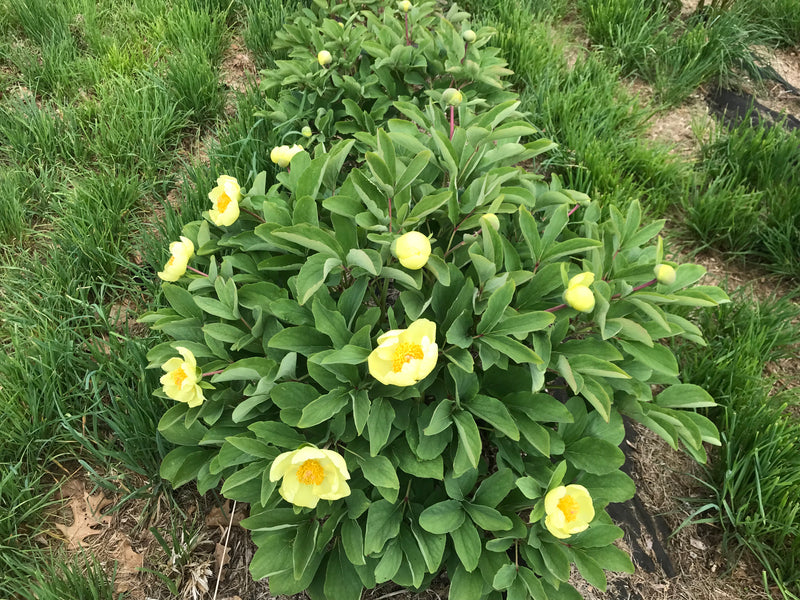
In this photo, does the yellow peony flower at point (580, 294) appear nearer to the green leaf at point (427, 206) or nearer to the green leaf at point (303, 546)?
the green leaf at point (427, 206)

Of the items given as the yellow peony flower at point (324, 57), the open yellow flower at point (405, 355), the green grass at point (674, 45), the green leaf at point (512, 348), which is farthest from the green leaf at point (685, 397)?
the green grass at point (674, 45)

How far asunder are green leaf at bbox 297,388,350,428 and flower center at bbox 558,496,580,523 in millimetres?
528

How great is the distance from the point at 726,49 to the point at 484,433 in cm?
285

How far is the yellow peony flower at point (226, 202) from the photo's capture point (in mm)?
1516

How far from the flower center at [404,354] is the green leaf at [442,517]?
1.21ft

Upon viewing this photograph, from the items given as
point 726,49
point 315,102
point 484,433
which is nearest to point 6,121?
point 315,102

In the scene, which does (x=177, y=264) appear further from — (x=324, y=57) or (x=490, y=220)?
(x=324, y=57)

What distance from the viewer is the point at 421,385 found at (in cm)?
135

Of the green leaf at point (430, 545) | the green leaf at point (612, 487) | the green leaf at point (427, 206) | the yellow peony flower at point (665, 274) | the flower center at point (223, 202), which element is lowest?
the green leaf at point (430, 545)

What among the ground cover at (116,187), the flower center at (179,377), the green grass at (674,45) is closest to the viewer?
the flower center at (179,377)

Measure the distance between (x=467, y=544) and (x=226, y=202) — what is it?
112 cm

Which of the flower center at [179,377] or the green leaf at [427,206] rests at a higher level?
the green leaf at [427,206]

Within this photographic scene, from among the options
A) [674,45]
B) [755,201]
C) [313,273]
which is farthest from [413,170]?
[674,45]

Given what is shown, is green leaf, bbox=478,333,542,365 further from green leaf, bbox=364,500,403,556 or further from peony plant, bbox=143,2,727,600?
green leaf, bbox=364,500,403,556
